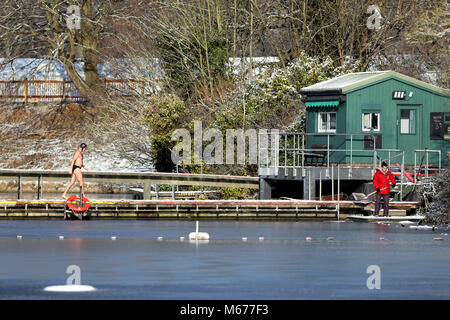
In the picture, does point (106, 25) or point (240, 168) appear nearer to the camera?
point (240, 168)

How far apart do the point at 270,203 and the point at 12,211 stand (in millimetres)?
9414

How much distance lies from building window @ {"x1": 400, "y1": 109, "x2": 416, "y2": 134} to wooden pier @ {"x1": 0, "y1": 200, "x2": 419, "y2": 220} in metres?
5.40

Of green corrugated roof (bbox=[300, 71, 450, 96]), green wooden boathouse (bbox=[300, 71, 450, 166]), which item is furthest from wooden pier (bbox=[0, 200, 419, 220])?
green corrugated roof (bbox=[300, 71, 450, 96])

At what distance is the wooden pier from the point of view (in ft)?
131

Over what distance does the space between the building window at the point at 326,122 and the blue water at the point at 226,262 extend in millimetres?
10660

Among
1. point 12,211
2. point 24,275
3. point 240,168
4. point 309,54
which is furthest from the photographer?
point 309,54

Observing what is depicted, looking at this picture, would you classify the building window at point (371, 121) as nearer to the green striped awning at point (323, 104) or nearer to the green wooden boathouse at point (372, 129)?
the green wooden boathouse at point (372, 129)

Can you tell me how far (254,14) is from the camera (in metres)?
→ 59.2

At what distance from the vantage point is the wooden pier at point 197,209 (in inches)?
1569

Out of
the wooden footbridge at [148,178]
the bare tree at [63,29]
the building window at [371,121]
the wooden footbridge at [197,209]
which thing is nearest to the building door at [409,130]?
the building window at [371,121]

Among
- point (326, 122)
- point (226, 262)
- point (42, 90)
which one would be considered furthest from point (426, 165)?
point (42, 90)
